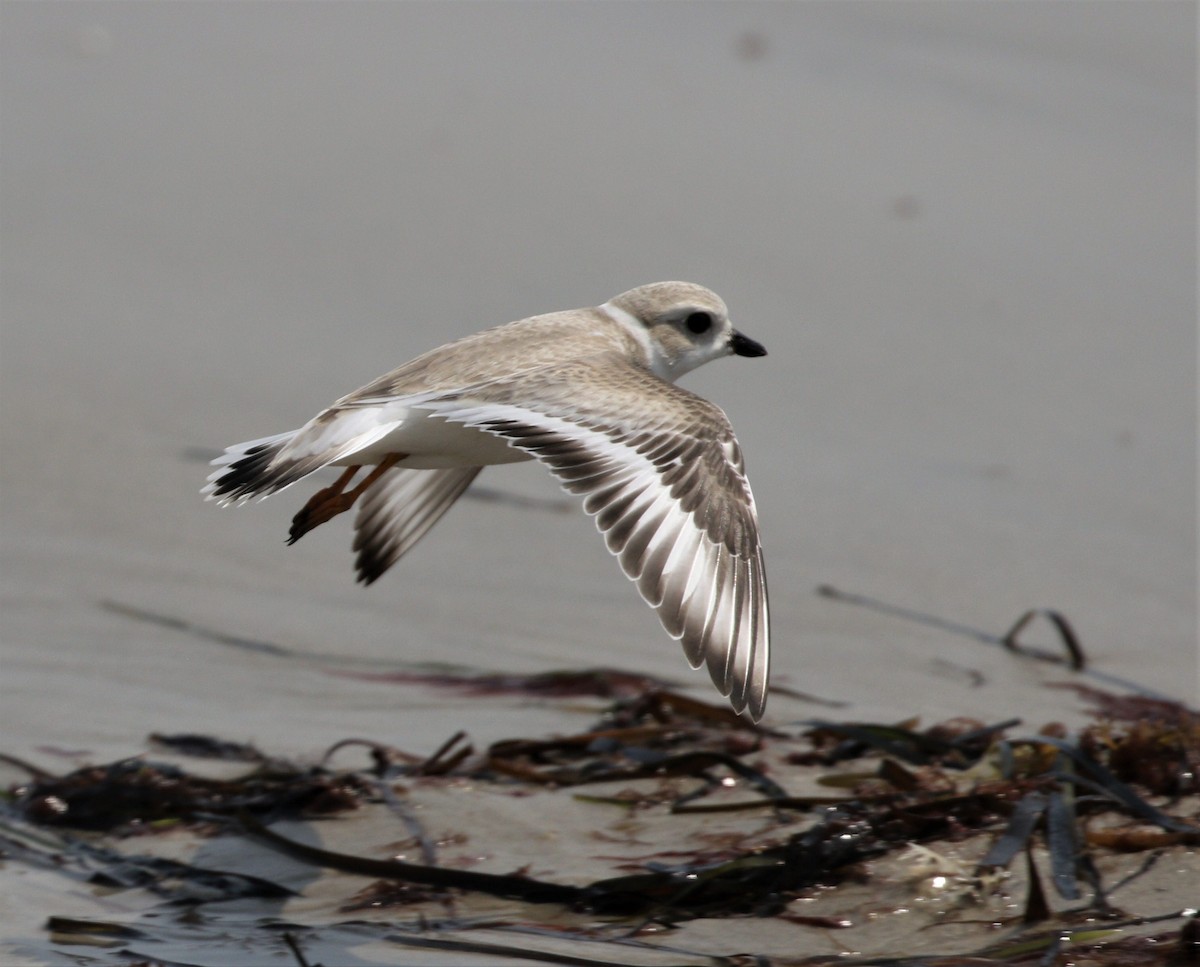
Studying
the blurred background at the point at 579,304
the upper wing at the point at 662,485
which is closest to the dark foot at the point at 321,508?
the upper wing at the point at 662,485

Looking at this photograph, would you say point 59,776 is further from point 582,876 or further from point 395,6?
point 395,6

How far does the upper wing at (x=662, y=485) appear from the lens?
11.3 ft

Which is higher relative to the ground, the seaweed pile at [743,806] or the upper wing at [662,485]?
the upper wing at [662,485]

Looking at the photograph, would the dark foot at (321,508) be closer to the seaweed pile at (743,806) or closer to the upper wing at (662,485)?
the upper wing at (662,485)

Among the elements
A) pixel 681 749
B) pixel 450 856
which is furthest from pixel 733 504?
pixel 450 856

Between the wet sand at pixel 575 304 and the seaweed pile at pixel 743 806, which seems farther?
the wet sand at pixel 575 304

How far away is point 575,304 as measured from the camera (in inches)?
247

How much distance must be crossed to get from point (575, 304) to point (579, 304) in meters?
0.02

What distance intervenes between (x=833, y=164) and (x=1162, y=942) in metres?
4.81

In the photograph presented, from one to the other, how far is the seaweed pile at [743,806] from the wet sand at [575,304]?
0.25 meters

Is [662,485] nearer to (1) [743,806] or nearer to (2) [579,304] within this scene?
(1) [743,806]

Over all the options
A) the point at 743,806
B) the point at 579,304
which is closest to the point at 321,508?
the point at 743,806

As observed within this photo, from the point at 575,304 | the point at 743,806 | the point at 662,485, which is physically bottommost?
the point at 743,806

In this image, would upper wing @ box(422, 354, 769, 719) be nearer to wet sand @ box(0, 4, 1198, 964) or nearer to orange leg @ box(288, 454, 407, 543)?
orange leg @ box(288, 454, 407, 543)
